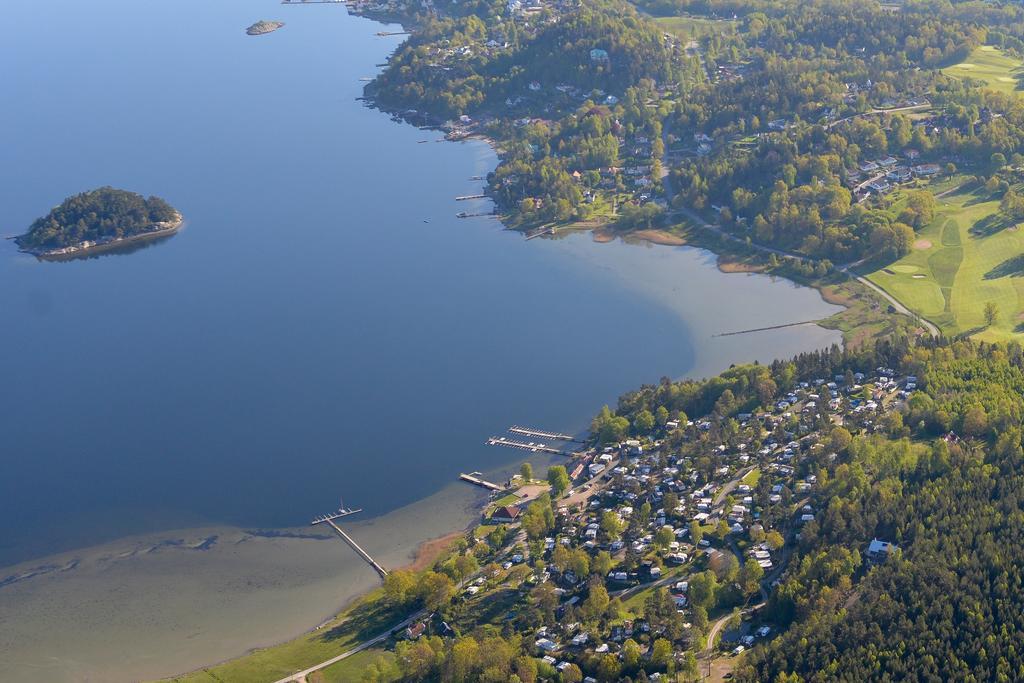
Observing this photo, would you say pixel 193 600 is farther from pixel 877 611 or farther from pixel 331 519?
pixel 877 611

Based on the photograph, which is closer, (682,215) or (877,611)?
(877,611)

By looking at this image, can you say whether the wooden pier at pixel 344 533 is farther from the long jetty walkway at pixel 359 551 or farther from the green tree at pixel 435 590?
the green tree at pixel 435 590


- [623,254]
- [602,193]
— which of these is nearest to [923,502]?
[623,254]

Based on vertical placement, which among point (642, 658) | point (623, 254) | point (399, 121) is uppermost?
point (399, 121)

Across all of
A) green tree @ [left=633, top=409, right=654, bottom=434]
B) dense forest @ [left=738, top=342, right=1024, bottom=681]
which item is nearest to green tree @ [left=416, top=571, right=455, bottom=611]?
dense forest @ [left=738, top=342, right=1024, bottom=681]

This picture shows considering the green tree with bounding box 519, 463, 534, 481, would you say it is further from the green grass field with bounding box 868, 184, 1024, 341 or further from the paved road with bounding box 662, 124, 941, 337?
the green grass field with bounding box 868, 184, 1024, 341

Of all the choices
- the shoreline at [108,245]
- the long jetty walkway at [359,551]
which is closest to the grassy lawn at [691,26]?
the shoreline at [108,245]

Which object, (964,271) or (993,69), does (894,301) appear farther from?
(993,69)
